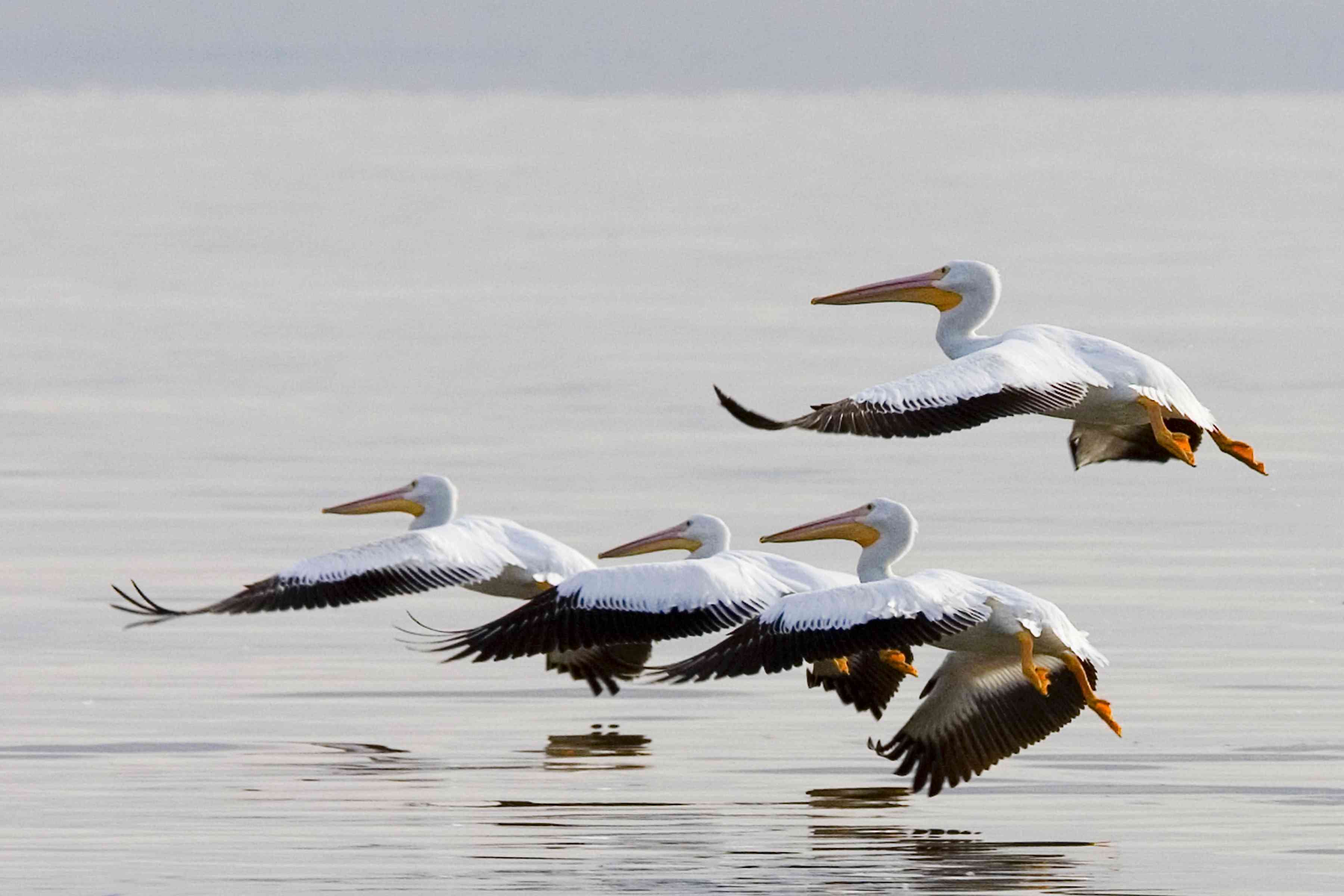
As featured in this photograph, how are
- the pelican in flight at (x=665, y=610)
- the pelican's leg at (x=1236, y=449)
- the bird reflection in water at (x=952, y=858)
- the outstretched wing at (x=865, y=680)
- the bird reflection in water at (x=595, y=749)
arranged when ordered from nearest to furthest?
1. the bird reflection in water at (x=952, y=858)
2. the bird reflection in water at (x=595, y=749)
3. the pelican in flight at (x=665, y=610)
4. the outstretched wing at (x=865, y=680)
5. the pelican's leg at (x=1236, y=449)

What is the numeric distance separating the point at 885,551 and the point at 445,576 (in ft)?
7.09

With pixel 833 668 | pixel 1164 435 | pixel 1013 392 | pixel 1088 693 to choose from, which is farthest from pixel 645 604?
pixel 1164 435

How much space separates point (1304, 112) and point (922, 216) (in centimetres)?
5381

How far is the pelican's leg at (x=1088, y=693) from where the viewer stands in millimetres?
13297

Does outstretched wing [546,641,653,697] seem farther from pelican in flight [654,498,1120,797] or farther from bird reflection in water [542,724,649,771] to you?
pelican in flight [654,498,1120,797]

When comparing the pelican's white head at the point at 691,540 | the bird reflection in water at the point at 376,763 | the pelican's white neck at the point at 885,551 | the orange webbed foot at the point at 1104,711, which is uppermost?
the pelican's white head at the point at 691,540

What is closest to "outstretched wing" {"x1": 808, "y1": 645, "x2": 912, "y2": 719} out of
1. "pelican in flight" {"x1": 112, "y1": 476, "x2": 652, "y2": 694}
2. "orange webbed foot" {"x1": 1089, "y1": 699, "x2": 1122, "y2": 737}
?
"pelican in flight" {"x1": 112, "y1": 476, "x2": 652, "y2": 694}

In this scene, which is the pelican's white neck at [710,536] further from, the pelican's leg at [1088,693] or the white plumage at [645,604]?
the pelican's leg at [1088,693]

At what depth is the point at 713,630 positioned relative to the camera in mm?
13930

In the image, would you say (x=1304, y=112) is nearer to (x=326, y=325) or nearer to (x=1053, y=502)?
(x=326, y=325)

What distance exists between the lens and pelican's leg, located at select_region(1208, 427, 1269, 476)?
15180 millimetres

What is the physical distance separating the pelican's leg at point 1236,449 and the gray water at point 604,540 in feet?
3.15

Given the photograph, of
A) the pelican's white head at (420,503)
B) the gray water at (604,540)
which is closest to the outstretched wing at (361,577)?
the gray water at (604,540)

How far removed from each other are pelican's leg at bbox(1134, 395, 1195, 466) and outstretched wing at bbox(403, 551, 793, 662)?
1825 millimetres
